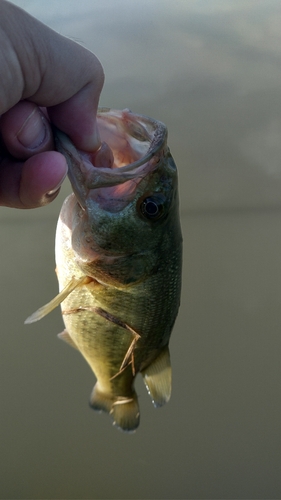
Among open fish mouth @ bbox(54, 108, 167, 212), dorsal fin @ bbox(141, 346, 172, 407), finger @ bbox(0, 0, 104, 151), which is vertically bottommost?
dorsal fin @ bbox(141, 346, 172, 407)

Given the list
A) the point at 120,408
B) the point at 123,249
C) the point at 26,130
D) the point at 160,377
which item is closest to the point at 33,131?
the point at 26,130

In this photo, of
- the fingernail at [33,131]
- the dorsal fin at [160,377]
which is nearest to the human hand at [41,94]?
the fingernail at [33,131]

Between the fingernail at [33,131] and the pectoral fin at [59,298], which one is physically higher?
the fingernail at [33,131]

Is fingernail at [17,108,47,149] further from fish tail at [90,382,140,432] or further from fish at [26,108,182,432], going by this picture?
→ fish tail at [90,382,140,432]

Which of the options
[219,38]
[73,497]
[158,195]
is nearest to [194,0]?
[219,38]

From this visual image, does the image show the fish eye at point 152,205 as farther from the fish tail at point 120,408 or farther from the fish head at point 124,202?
the fish tail at point 120,408

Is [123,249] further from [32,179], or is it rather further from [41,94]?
[41,94]

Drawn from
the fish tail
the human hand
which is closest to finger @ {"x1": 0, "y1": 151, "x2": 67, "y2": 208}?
the human hand
